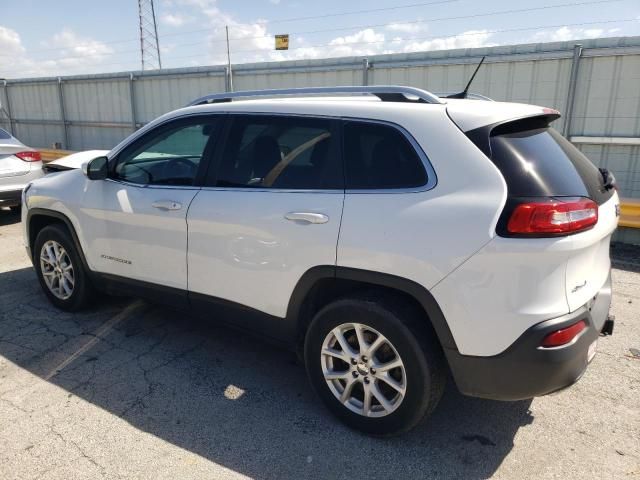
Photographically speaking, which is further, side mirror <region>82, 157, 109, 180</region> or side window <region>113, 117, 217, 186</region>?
side mirror <region>82, 157, 109, 180</region>

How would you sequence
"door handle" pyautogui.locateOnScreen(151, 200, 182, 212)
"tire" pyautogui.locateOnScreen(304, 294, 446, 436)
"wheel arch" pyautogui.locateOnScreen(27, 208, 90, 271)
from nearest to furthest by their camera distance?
"tire" pyautogui.locateOnScreen(304, 294, 446, 436) → "door handle" pyautogui.locateOnScreen(151, 200, 182, 212) → "wheel arch" pyautogui.locateOnScreen(27, 208, 90, 271)

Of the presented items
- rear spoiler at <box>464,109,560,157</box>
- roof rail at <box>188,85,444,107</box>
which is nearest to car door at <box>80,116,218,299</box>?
roof rail at <box>188,85,444,107</box>

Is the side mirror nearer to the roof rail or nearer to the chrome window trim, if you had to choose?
the chrome window trim

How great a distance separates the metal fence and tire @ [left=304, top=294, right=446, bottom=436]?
5.84 meters

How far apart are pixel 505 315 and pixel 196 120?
7.68ft

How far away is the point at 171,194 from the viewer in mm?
3367

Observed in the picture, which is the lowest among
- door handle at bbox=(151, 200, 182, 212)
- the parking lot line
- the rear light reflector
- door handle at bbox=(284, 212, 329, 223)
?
the parking lot line

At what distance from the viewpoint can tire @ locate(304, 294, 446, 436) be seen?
248 centimetres

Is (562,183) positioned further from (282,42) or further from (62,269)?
(282,42)

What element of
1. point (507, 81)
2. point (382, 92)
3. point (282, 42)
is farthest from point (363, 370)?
point (282, 42)

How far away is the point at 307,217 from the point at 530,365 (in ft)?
4.25

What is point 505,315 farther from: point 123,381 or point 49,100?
point 49,100

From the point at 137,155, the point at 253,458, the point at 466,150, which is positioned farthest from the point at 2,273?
the point at 466,150

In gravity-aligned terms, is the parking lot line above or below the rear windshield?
below
